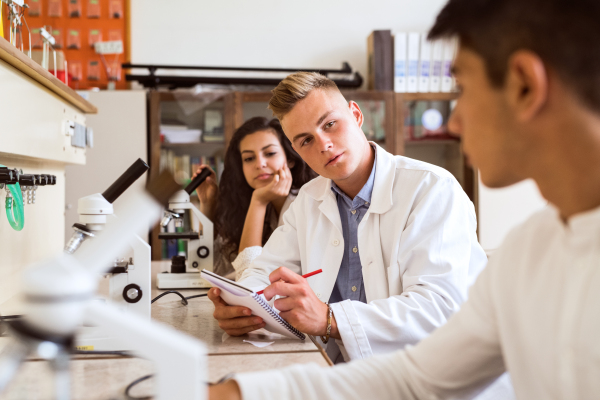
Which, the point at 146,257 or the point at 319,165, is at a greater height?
the point at 319,165

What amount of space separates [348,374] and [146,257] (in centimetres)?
60

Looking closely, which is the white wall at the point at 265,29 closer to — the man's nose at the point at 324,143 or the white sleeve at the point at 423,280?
the man's nose at the point at 324,143

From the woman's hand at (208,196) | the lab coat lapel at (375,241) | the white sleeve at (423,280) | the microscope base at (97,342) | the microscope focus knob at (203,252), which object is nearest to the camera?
the microscope base at (97,342)

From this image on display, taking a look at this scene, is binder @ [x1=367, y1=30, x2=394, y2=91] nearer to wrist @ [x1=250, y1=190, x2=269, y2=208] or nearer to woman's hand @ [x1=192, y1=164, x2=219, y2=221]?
woman's hand @ [x1=192, y1=164, x2=219, y2=221]

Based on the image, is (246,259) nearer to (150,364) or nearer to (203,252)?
(203,252)

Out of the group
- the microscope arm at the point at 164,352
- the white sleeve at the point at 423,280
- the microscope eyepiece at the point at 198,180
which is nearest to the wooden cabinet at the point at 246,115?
the microscope eyepiece at the point at 198,180

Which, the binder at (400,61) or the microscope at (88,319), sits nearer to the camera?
the microscope at (88,319)

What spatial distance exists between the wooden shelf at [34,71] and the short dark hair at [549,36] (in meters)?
1.02

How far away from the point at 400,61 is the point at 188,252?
2253mm

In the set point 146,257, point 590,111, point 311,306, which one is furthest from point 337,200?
point 590,111

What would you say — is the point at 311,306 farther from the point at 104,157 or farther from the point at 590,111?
the point at 104,157

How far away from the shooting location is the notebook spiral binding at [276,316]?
1074 millimetres

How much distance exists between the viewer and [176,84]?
11.3ft

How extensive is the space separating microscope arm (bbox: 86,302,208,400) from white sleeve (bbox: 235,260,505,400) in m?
0.28
